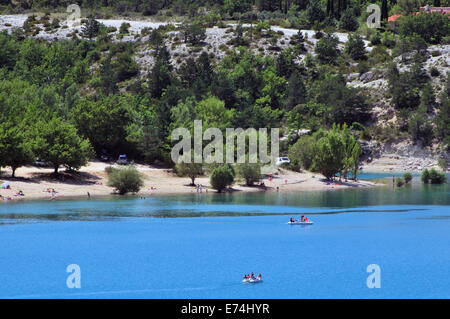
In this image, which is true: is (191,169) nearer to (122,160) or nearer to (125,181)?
(125,181)

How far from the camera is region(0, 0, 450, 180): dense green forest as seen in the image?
114 metres

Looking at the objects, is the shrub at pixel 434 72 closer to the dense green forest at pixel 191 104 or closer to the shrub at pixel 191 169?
the dense green forest at pixel 191 104

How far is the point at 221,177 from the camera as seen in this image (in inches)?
4245

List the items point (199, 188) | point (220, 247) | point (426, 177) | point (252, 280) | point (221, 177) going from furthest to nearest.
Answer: point (426, 177) → point (199, 188) → point (221, 177) → point (220, 247) → point (252, 280)

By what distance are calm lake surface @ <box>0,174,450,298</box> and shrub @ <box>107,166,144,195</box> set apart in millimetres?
5061

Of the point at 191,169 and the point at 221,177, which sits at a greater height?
the point at 191,169

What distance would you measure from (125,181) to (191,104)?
40890 millimetres

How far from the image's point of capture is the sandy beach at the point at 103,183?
99.4 metres

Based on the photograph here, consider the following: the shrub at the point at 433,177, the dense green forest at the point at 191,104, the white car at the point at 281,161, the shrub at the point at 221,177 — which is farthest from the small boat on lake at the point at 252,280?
the shrub at the point at 433,177

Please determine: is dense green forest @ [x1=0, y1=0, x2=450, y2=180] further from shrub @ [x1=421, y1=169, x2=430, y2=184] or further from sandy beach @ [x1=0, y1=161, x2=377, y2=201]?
shrub @ [x1=421, y1=169, x2=430, y2=184]

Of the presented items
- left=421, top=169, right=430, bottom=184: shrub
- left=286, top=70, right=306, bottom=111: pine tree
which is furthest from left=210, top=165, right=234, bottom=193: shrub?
left=286, top=70, right=306, bottom=111: pine tree

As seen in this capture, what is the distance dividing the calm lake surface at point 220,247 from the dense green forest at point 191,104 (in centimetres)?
2339

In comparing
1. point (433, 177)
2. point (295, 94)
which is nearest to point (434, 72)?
point (295, 94)
